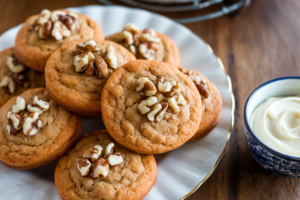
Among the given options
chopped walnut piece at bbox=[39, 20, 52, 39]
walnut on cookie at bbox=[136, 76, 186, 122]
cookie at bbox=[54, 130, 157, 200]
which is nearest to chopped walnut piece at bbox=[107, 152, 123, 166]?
cookie at bbox=[54, 130, 157, 200]

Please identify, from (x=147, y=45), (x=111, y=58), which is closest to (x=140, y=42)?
(x=147, y=45)

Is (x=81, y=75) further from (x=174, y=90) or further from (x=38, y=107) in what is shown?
(x=174, y=90)

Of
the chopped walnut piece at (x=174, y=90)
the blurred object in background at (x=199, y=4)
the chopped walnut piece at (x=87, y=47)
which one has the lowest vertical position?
the chopped walnut piece at (x=174, y=90)

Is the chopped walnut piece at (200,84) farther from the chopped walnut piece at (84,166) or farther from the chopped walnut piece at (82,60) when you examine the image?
the chopped walnut piece at (84,166)

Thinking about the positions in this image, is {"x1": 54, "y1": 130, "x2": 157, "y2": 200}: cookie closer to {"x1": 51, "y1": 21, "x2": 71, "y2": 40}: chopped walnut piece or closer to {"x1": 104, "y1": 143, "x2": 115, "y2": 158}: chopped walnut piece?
{"x1": 104, "y1": 143, "x2": 115, "y2": 158}: chopped walnut piece

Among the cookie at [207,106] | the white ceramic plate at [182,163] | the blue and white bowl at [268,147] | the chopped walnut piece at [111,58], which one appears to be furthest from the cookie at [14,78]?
the blue and white bowl at [268,147]

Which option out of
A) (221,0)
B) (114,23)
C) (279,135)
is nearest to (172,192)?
(279,135)

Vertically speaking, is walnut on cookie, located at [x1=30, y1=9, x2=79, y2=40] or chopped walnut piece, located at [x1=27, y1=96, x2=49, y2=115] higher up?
walnut on cookie, located at [x1=30, y1=9, x2=79, y2=40]
